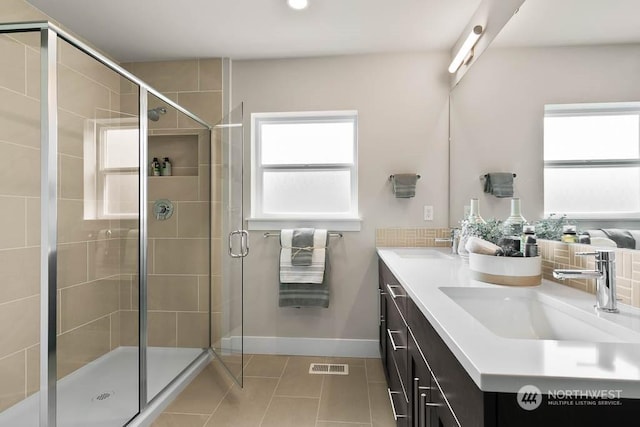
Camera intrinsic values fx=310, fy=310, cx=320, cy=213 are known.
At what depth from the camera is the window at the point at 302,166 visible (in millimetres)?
2596

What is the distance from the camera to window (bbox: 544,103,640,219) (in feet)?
3.06

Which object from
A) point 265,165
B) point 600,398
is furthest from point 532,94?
point 265,165

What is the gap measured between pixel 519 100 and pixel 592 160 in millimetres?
514

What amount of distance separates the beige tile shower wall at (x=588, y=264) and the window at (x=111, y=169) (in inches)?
86.3

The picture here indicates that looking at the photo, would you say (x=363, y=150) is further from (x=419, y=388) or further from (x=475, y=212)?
(x=419, y=388)

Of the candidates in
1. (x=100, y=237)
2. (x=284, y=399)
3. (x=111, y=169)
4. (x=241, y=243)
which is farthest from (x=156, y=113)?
(x=284, y=399)

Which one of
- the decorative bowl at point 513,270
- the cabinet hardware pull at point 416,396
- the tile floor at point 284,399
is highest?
the decorative bowl at point 513,270

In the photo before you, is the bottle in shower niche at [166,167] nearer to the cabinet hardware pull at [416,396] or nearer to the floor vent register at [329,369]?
the floor vent register at [329,369]

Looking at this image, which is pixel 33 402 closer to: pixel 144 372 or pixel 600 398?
pixel 144 372

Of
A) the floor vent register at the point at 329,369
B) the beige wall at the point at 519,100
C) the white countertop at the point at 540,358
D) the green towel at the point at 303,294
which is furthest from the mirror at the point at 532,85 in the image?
the floor vent register at the point at 329,369

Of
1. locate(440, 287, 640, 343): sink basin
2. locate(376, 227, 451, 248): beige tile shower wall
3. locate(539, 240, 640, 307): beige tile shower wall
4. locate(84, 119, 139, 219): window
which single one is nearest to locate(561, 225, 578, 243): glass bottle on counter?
locate(539, 240, 640, 307): beige tile shower wall

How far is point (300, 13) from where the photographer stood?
6.50 feet

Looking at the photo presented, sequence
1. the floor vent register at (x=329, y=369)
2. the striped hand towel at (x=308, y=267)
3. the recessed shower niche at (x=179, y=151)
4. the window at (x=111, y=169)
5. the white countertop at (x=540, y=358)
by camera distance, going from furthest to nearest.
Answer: the striped hand towel at (x=308, y=267) < the floor vent register at (x=329, y=369) < the recessed shower niche at (x=179, y=151) < the window at (x=111, y=169) < the white countertop at (x=540, y=358)

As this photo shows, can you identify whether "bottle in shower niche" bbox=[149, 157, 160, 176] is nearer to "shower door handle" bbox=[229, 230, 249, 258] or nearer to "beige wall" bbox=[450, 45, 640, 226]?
"shower door handle" bbox=[229, 230, 249, 258]
